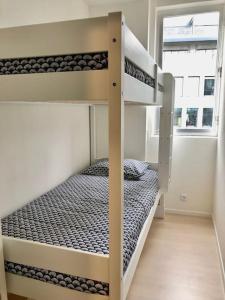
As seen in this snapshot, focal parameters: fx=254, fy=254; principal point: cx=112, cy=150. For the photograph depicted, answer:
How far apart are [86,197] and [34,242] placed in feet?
2.81

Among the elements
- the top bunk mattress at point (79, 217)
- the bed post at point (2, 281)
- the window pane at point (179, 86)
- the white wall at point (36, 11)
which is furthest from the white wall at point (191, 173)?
the bed post at point (2, 281)

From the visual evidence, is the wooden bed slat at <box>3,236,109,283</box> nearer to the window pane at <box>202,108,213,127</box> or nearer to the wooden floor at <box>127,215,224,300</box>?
the wooden floor at <box>127,215,224,300</box>

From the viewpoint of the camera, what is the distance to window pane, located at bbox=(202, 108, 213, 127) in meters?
3.06

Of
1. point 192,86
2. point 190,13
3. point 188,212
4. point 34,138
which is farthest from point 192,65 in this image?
point 34,138

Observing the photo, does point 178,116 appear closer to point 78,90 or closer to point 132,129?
point 132,129

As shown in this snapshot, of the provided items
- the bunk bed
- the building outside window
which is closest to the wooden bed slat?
the bunk bed

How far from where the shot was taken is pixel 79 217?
66.3 inches

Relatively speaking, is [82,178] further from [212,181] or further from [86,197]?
[212,181]

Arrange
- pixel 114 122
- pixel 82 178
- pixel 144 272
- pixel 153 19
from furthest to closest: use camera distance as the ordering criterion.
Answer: pixel 153 19 < pixel 82 178 < pixel 144 272 < pixel 114 122

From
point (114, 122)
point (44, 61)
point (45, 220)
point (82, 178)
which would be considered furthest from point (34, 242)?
point (82, 178)

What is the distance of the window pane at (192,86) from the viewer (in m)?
3.07

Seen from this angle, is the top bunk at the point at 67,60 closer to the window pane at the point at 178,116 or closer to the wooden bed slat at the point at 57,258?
the wooden bed slat at the point at 57,258

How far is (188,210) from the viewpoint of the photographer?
125 inches

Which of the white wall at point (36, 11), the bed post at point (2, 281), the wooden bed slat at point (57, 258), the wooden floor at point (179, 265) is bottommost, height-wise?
the wooden floor at point (179, 265)
